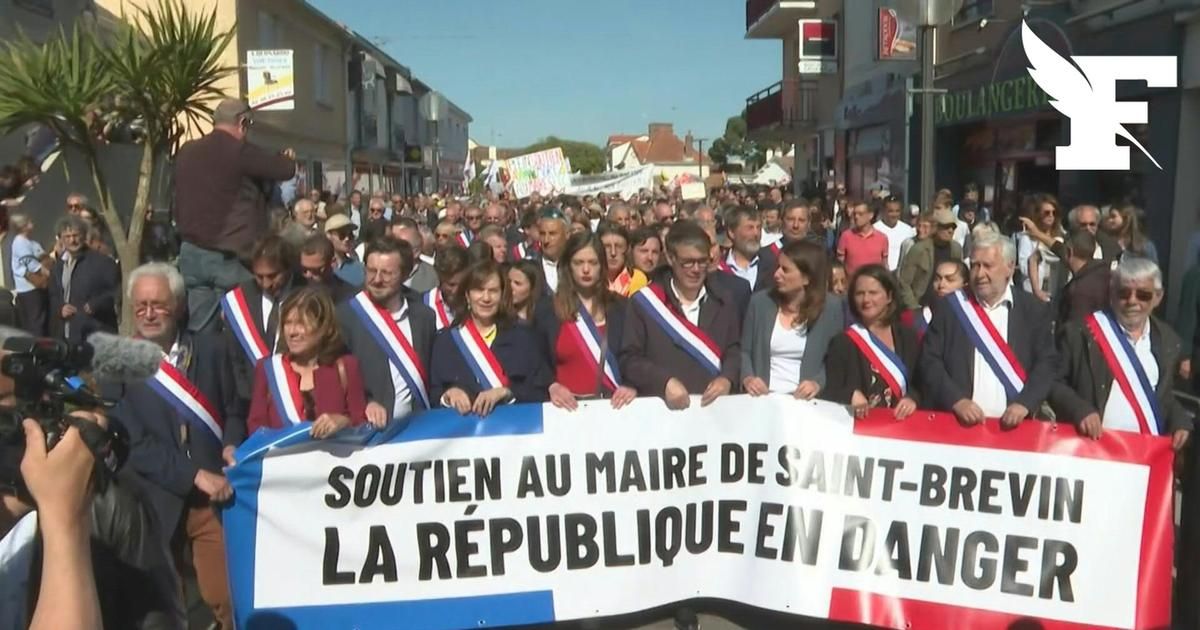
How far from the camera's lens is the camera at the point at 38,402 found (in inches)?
77.0

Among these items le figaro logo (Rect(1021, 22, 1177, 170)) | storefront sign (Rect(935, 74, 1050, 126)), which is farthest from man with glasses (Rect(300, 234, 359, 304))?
storefront sign (Rect(935, 74, 1050, 126))

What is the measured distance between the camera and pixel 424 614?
4.54 metres

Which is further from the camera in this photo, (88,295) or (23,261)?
(23,261)

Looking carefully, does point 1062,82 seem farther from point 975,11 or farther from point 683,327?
point 683,327

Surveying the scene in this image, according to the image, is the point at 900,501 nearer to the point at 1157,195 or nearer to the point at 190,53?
the point at 190,53

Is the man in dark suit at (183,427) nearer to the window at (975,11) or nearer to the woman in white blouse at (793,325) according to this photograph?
the woman in white blouse at (793,325)

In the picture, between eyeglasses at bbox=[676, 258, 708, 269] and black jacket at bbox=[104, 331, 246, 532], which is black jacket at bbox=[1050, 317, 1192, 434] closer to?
eyeglasses at bbox=[676, 258, 708, 269]

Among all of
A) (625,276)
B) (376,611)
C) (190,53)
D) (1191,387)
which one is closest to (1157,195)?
(1191,387)

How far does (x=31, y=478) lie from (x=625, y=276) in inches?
Answer: 209

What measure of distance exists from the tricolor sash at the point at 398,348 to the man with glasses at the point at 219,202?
3.35 ft

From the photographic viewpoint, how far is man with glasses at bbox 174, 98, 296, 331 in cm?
589

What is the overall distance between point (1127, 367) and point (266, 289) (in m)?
3.86

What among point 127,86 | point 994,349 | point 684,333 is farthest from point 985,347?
point 127,86

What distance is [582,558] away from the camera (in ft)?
15.3
